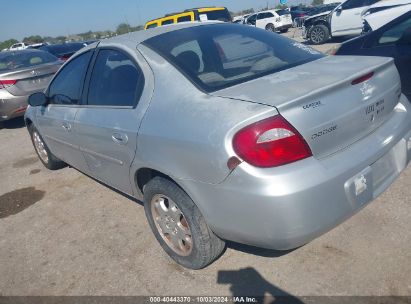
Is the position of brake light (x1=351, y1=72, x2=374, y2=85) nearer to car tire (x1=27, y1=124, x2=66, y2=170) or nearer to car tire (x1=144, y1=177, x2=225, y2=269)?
car tire (x1=144, y1=177, x2=225, y2=269)

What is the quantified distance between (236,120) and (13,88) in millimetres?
6524

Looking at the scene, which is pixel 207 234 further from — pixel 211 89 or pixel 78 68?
pixel 78 68

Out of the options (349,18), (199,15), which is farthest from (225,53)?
(349,18)

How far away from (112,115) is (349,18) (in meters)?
13.0

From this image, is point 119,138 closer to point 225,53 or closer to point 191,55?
point 191,55

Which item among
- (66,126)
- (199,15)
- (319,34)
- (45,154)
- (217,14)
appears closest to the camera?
(66,126)

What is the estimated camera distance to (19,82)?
7230 mm

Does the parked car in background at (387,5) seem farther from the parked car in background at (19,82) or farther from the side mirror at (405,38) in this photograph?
the parked car in background at (19,82)

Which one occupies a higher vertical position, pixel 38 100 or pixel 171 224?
pixel 38 100

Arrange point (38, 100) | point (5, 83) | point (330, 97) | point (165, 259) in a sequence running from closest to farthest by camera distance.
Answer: point (330, 97), point (165, 259), point (38, 100), point (5, 83)

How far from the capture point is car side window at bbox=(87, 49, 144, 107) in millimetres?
2770

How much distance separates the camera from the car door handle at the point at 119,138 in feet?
8.95

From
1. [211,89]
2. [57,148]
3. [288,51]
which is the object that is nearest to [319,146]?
[211,89]

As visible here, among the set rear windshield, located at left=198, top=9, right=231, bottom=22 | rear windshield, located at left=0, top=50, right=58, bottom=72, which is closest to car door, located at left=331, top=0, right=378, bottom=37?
rear windshield, located at left=198, top=9, right=231, bottom=22
